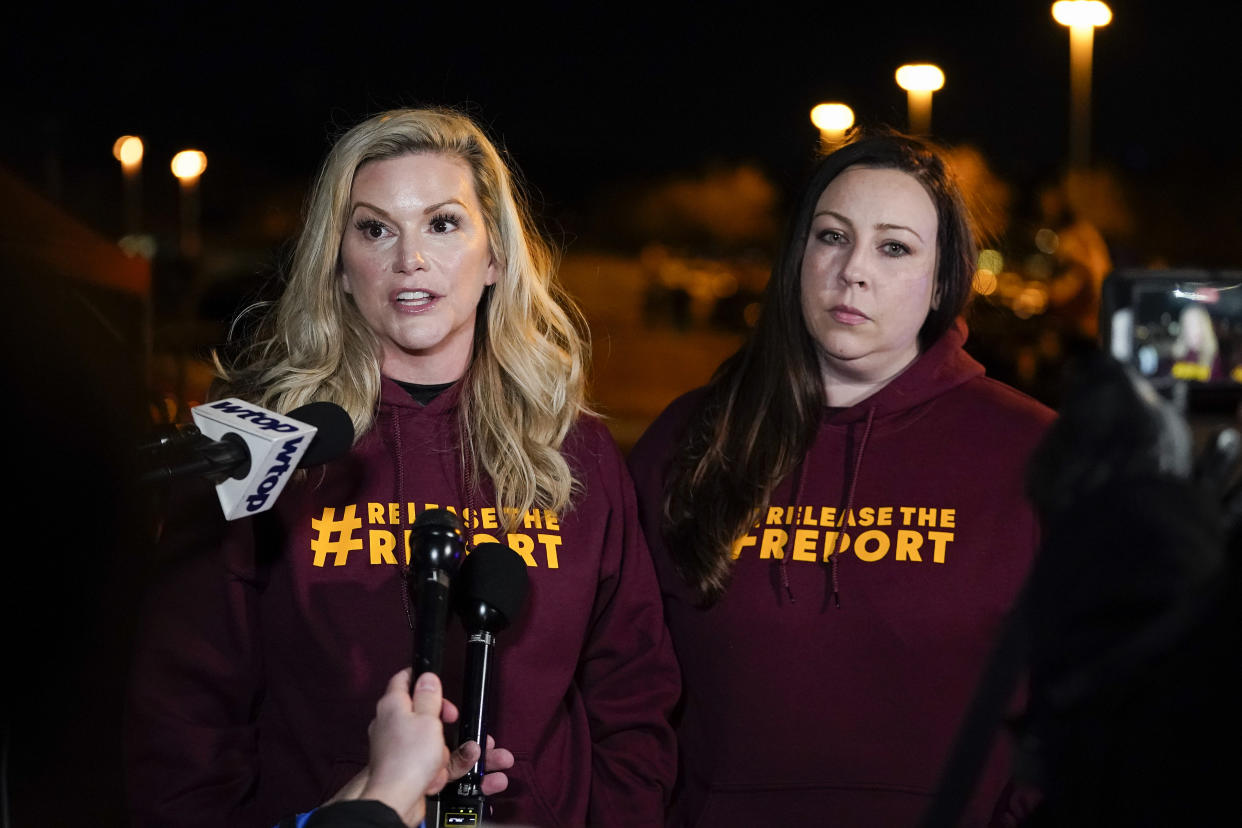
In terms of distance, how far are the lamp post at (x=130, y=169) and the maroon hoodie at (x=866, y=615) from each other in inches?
1229

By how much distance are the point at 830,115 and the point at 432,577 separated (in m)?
15.3

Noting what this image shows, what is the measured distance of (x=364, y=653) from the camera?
9.19 ft

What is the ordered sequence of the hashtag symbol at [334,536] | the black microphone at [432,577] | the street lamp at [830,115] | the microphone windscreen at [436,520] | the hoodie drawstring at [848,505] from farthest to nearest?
the street lamp at [830,115], the hoodie drawstring at [848,505], the hashtag symbol at [334,536], the microphone windscreen at [436,520], the black microphone at [432,577]

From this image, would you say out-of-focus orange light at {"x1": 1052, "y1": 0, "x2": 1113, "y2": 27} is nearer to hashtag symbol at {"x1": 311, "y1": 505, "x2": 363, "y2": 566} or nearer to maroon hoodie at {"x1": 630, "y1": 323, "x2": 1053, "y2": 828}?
maroon hoodie at {"x1": 630, "y1": 323, "x2": 1053, "y2": 828}

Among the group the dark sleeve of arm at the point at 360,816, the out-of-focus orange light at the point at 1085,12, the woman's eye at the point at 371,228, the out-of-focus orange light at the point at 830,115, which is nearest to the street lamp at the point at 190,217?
the out-of-focus orange light at the point at 830,115

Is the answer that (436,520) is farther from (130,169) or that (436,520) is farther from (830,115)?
(130,169)

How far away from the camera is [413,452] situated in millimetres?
3029

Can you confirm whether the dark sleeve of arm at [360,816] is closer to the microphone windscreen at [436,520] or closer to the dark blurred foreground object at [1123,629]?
the microphone windscreen at [436,520]

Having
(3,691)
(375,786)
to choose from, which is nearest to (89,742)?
(3,691)

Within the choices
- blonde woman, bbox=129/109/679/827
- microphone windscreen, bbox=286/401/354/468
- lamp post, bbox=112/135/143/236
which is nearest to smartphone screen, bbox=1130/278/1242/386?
microphone windscreen, bbox=286/401/354/468

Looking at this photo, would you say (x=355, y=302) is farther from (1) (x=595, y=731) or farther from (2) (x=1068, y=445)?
(2) (x=1068, y=445)

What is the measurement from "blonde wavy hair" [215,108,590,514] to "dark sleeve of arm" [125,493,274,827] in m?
0.38

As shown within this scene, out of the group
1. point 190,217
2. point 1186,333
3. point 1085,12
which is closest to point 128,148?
point 190,217

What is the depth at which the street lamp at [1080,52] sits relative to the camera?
14.9 meters
